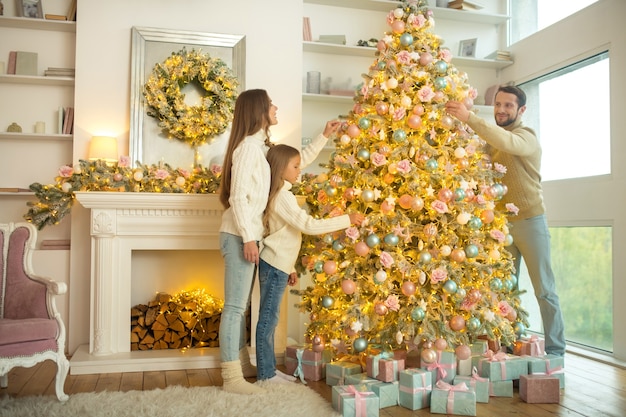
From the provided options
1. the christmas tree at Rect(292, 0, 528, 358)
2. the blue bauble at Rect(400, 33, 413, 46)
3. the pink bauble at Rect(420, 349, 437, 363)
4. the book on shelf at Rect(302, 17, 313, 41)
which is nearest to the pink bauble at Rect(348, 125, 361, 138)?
the christmas tree at Rect(292, 0, 528, 358)

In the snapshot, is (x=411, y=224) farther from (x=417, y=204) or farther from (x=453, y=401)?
(x=453, y=401)

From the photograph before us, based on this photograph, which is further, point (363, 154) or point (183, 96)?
point (183, 96)

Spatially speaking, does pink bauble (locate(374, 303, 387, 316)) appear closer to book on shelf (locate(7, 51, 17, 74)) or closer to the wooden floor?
the wooden floor

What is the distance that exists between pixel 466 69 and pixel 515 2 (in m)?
0.74

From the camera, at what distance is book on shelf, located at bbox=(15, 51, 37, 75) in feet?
14.3

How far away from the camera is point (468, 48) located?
17.5 feet

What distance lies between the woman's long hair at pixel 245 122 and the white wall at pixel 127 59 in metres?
1.34

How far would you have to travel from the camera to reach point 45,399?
9.40 ft

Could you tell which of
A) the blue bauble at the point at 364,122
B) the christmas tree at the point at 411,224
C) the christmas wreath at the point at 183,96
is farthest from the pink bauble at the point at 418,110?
the christmas wreath at the point at 183,96

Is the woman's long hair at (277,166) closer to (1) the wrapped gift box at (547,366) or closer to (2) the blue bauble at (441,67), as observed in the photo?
(2) the blue bauble at (441,67)

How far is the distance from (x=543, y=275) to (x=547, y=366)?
24.6 inches

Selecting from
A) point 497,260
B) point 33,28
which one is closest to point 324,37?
point 33,28

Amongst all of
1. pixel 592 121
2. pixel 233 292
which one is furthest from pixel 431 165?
pixel 592 121

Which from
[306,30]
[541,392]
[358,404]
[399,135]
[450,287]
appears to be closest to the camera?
[358,404]
